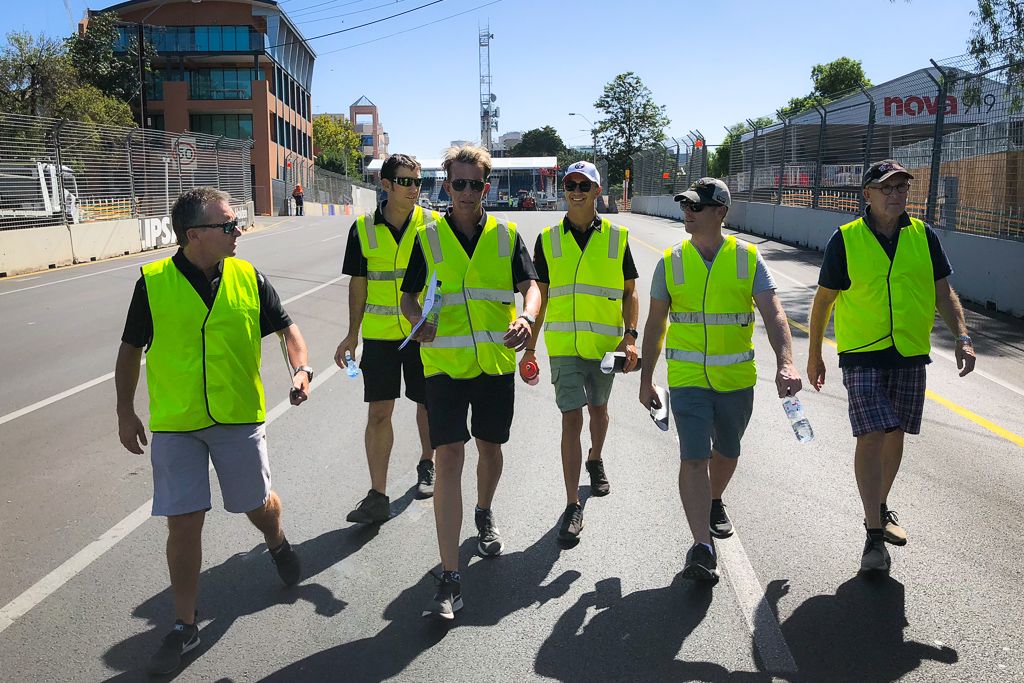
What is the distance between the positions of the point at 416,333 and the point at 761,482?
2.73 metres

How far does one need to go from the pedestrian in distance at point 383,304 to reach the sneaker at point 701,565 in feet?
5.86

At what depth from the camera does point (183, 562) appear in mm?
3789

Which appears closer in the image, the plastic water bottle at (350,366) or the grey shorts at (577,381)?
the plastic water bottle at (350,366)

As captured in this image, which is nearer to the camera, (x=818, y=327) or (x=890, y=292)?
(x=890, y=292)

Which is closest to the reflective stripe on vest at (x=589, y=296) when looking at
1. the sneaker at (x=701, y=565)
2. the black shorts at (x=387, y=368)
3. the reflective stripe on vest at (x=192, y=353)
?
the black shorts at (x=387, y=368)

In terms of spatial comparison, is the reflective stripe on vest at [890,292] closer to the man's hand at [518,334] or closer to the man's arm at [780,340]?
the man's arm at [780,340]

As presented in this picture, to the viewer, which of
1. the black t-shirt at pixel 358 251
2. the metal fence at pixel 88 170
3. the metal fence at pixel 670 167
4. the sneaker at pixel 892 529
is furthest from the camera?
the metal fence at pixel 670 167

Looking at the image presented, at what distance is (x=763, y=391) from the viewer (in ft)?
28.9

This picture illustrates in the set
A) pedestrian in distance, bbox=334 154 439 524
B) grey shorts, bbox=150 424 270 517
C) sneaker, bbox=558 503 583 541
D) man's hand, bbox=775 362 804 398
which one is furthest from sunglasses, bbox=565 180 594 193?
grey shorts, bbox=150 424 270 517

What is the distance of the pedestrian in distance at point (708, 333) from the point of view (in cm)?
448

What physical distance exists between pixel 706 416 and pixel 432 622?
5.14 ft

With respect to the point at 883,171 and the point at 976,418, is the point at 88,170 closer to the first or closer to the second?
the point at 976,418

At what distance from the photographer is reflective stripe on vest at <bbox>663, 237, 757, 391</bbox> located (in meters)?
4.52

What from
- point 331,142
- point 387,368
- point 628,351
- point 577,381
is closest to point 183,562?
point 387,368
